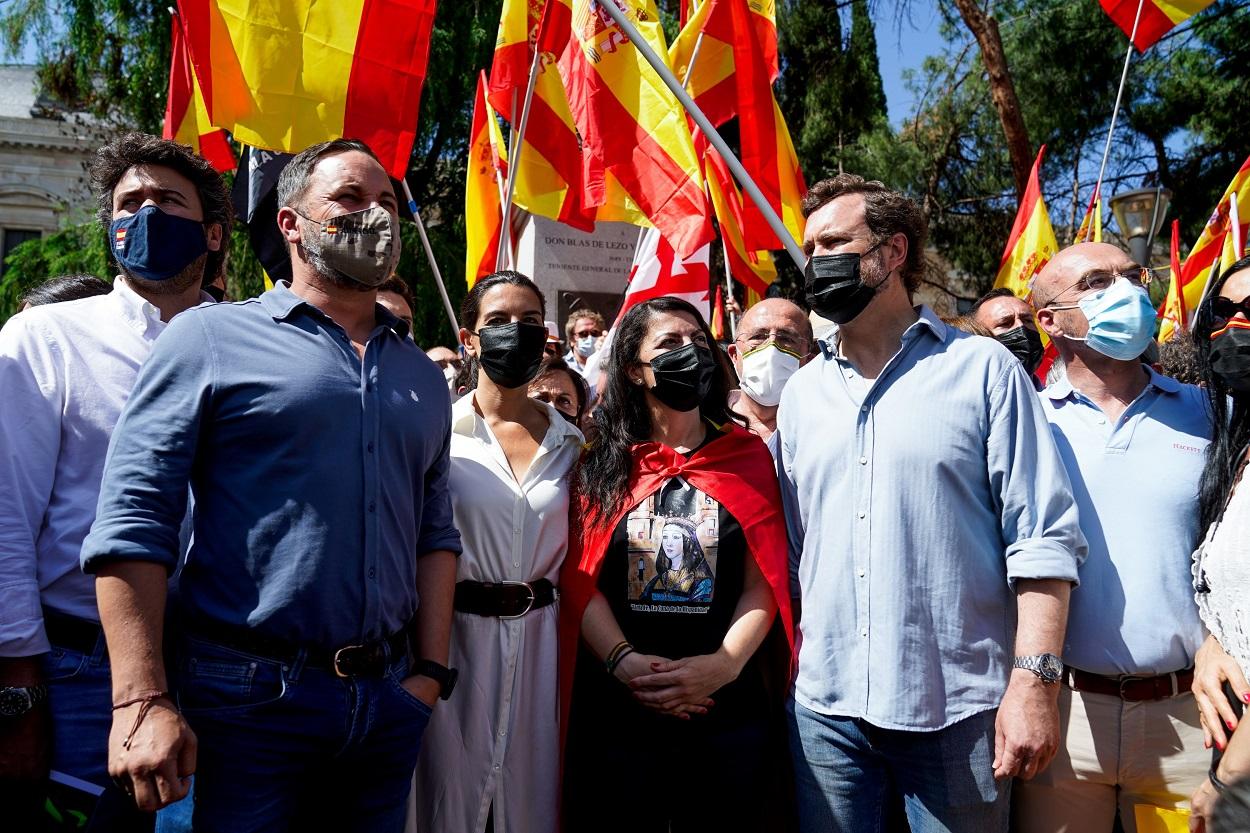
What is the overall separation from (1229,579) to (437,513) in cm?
191

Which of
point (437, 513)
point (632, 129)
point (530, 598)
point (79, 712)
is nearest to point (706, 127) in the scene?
point (632, 129)

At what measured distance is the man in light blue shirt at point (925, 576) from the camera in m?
2.44

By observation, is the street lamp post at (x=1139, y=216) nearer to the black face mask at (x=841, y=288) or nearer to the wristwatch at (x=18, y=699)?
the black face mask at (x=841, y=288)

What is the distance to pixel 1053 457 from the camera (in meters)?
2.50

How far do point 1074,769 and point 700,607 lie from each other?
1042 mm

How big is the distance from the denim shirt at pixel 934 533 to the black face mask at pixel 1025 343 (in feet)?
7.51

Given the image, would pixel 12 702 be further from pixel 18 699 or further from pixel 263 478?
pixel 263 478

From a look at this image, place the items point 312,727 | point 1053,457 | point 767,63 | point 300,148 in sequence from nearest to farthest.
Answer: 1. point 312,727
2. point 1053,457
3. point 300,148
4. point 767,63

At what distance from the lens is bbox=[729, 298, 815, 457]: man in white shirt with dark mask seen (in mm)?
4316

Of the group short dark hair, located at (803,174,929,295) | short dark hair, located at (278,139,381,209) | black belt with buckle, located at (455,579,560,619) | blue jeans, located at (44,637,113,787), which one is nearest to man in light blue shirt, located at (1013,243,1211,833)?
short dark hair, located at (803,174,929,295)

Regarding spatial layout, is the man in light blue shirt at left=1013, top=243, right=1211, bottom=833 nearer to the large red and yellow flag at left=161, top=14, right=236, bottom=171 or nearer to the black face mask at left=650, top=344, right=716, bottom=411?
the black face mask at left=650, top=344, right=716, bottom=411

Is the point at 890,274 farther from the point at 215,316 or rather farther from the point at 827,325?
the point at 827,325

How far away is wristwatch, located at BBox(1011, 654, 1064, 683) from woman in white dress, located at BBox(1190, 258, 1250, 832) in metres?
0.37

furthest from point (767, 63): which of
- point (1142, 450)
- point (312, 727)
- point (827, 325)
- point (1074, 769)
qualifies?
point (312, 727)
